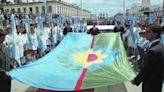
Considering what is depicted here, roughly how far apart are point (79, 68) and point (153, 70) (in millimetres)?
2139

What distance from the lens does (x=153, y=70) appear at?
5.35 m

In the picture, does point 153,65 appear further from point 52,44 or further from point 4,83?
point 52,44

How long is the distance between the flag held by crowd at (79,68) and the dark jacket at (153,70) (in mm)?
889

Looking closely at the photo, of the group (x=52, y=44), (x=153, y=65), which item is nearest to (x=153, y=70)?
(x=153, y=65)

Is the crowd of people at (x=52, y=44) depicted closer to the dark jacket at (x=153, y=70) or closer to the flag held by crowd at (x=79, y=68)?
the dark jacket at (x=153, y=70)

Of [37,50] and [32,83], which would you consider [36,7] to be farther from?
[32,83]

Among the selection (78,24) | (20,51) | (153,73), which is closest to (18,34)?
(20,51)

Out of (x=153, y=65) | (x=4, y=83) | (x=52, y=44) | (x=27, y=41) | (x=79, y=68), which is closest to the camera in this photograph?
(x=153, y=65)

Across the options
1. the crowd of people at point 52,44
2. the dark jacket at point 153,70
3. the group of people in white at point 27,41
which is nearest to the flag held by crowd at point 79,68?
the crowd of people at point 52,44

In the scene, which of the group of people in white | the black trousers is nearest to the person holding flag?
the black trousers

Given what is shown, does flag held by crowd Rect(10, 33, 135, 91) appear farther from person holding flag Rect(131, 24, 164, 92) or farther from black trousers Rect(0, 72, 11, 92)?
person holding flag Rect(131, 24, 164, 92)

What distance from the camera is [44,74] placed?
6.92 m

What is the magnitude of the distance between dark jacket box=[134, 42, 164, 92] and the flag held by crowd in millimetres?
889

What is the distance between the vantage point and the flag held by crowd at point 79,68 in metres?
6.44
